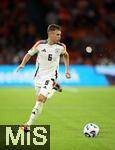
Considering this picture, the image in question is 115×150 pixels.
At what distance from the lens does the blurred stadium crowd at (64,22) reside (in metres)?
25.8

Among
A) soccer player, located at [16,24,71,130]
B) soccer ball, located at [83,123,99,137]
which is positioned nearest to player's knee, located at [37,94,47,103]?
soccer player, located at [16,24,71,130]

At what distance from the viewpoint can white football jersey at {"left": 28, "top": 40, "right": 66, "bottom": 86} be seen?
11.0 metres

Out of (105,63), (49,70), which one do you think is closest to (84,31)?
(105,63)

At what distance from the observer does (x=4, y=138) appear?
31.4 feet

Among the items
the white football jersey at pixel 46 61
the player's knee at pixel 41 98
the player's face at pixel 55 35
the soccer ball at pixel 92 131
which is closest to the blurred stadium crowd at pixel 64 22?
the white football jersey at pixel 46 61

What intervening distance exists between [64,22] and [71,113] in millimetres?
13424

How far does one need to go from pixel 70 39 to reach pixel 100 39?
141cm

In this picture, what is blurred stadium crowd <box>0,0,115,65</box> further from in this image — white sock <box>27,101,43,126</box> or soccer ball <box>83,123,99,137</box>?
soccer ball <box>83,123,99,137</box>

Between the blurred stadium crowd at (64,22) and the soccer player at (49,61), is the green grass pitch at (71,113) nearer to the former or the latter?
the soccer player at (49,61)

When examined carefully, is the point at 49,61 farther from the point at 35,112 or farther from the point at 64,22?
the point at 64,22

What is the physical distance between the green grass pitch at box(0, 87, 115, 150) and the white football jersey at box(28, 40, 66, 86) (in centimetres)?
106

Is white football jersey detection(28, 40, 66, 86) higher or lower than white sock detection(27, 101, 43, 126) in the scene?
higher

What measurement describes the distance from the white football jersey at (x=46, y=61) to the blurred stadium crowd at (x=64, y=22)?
14040 millimetres

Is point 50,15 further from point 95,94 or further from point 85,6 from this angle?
point 95,94
